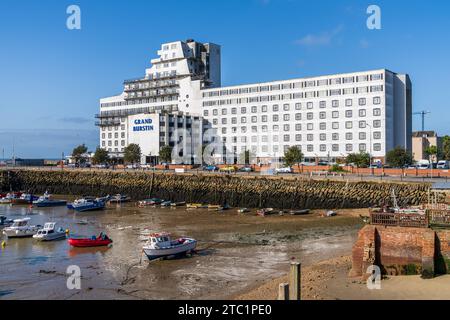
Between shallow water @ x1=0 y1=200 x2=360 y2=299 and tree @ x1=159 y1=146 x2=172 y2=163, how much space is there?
190ft

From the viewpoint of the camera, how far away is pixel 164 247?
1449 inches

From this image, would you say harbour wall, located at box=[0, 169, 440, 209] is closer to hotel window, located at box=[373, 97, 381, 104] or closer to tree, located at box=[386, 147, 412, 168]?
tree, located at box=[386, 147, 412, 168]

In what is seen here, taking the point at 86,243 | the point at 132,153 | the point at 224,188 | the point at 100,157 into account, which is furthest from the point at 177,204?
the point at 100,157

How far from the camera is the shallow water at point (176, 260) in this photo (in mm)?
28859

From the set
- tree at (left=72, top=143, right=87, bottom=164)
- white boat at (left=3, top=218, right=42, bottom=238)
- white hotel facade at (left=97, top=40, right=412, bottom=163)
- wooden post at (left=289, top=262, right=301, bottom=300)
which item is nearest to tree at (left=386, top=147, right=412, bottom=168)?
white hotel facade at (left=97, top=40, right=412, bottom=163)

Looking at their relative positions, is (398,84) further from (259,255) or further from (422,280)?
(422,280)

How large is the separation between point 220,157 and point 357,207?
72062 millimetres

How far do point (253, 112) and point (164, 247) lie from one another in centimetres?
9329

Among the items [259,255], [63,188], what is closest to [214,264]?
[259,255]

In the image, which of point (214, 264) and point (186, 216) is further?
point (186, 216)

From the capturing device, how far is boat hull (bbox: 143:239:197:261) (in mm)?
36250

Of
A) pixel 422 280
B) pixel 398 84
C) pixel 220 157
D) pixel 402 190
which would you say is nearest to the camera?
pixel 422 280

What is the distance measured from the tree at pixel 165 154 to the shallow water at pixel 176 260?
58.0 m

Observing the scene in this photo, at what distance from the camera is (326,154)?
377 feet
